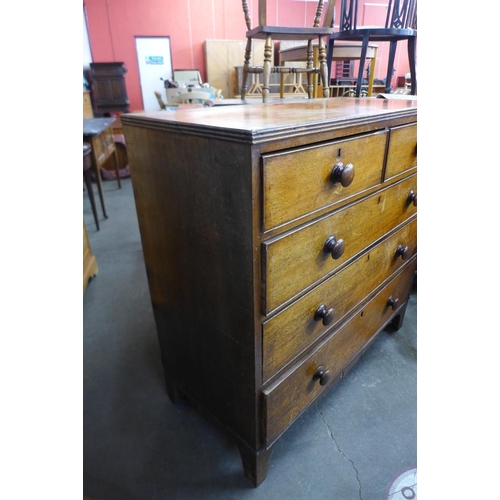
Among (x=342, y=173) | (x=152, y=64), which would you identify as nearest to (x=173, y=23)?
(x=152, y=64)

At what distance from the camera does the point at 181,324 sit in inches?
42.8

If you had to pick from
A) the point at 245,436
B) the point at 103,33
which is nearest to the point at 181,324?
the point at 245,436

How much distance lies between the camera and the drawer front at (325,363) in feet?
3.16

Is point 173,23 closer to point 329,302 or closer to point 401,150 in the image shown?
point 401,150

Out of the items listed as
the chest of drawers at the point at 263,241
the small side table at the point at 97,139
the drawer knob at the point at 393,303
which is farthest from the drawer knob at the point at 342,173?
the small side table at the point at 97,139

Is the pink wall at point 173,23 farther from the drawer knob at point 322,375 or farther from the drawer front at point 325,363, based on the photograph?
the drawer knob at point 322,375

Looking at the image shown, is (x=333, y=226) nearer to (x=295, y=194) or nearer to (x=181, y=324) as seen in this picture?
(x=295, y=194)

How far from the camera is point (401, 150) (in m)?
1.10

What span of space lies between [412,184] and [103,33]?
643 cm

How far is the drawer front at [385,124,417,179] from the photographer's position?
1040 mm

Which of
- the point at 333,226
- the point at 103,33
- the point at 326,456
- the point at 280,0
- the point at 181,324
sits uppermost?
the point at 280,0

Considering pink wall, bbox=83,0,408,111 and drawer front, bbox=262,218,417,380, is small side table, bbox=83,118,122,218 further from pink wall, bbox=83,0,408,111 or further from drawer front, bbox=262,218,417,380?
pink wall, bbox=83,0,408,111

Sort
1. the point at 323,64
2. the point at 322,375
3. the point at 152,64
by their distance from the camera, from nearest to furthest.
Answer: the point at 322,375 → the point at 323,64 → the point at 152,64

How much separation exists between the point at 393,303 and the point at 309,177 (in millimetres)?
945
